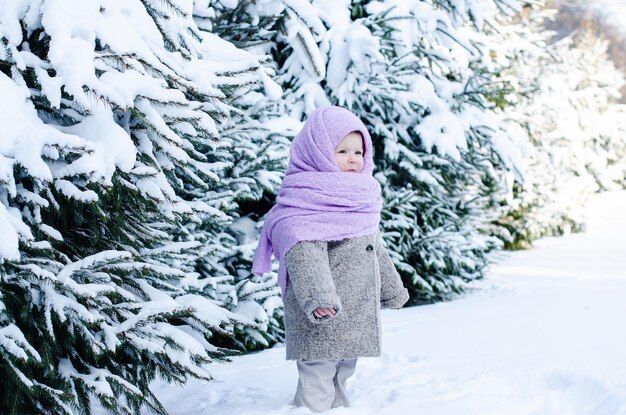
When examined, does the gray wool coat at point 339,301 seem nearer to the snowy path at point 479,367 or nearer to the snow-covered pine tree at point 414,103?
the snowy path at point 479,367

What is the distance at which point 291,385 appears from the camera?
3.84m

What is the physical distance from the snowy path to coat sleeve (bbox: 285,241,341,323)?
50cm

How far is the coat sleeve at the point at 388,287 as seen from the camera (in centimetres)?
340

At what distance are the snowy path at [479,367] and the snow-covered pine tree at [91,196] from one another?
643 millimetres

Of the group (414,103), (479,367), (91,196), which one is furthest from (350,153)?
(414,103)

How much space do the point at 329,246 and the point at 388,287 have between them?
41 centimetres

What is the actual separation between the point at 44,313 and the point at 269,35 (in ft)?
10.5

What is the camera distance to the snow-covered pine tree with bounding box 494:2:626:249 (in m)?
12.2

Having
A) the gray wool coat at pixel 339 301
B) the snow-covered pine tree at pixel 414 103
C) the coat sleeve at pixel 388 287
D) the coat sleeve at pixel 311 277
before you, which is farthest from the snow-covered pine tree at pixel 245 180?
the coat sleeve at pixel 311 277

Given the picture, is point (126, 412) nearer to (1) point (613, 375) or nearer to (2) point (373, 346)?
(2) point (373, 346)

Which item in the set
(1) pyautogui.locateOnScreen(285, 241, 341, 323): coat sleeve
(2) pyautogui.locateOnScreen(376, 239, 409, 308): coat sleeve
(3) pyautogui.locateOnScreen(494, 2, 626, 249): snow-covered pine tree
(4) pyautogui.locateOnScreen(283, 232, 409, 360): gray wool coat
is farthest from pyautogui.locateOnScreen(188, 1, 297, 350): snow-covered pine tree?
(3) pyautogui.locateOnScreen(494, 2, 626, 249): snow-covered pine tree

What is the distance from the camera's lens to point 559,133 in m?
14.7

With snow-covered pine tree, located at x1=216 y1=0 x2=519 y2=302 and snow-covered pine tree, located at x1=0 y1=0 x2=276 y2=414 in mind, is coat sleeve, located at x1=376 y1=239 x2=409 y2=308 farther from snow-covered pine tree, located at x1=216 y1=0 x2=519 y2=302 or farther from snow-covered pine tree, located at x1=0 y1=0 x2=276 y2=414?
snow-covered pine tree, located at x1=216 y1=0 x2=519 y2=302

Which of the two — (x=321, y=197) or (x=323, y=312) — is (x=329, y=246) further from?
(x=323, y=312)
